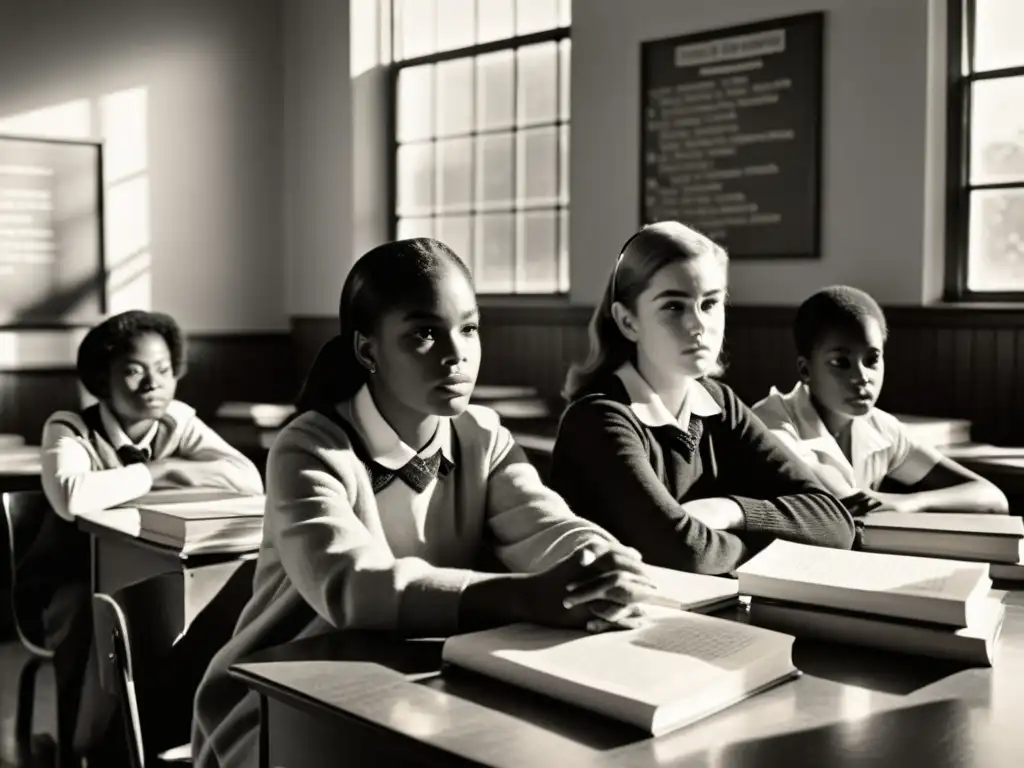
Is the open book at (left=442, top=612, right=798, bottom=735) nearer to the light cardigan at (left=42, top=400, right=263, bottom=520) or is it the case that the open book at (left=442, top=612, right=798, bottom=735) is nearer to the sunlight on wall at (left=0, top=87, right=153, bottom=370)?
the light cardigan at (left=42, top=400, right=263, bottom=520)

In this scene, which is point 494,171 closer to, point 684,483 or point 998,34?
point 998,34

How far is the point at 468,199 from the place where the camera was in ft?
18.3

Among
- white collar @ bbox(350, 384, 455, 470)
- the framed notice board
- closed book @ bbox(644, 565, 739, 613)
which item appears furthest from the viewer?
the framed notice board

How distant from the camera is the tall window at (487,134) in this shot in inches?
205

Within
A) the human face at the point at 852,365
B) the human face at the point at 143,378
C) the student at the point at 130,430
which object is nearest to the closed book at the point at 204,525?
the student at the point at 130,430

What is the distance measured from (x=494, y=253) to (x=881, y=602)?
14.5 ft

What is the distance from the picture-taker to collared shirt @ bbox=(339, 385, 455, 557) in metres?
1.41

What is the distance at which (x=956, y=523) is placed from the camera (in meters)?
1.63

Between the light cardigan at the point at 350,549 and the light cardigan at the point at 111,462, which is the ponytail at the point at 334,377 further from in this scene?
the light cardigan at the point at 111,462

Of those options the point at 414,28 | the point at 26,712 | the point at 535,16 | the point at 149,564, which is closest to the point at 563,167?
the point at 535,16

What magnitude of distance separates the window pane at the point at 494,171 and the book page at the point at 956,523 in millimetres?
3864

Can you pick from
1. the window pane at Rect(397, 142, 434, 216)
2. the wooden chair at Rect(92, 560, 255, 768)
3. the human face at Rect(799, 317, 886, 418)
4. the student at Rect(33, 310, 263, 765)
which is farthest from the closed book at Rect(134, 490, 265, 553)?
the window pane at Rect(397, 142, 434, 216)

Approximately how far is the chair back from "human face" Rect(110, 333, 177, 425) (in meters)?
0.32

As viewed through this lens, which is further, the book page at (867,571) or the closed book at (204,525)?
the closed book at (204,525)
